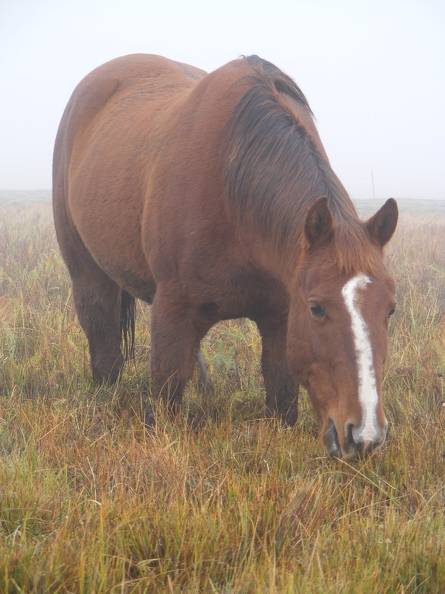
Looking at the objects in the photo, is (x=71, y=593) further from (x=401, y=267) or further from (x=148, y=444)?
(x=401, y=267)

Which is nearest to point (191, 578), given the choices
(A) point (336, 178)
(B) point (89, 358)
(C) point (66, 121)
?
(A) point (336, 178)

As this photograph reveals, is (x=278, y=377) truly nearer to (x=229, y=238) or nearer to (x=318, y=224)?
(x=229, y=238)

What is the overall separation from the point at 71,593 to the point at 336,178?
88.5 inches

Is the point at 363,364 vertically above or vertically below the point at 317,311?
below

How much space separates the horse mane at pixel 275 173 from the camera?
3301 millimetres

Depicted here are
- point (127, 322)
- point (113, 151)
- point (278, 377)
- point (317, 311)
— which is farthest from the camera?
point (127, 322)

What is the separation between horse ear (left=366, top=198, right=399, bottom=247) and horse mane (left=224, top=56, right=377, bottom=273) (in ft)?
0.16

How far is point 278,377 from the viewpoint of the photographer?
407cm

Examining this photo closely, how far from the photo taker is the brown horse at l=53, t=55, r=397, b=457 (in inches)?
113

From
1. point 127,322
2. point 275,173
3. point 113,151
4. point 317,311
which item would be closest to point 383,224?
point 317,311

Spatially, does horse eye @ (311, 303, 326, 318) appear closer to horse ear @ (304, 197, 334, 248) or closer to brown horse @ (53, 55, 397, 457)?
brown horse @ (53, 55, 397, 457)

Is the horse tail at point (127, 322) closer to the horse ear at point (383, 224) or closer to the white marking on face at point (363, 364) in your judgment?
the horse ear at point (383, 224)

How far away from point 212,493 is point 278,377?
151cm

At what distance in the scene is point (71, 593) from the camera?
1.99 m
